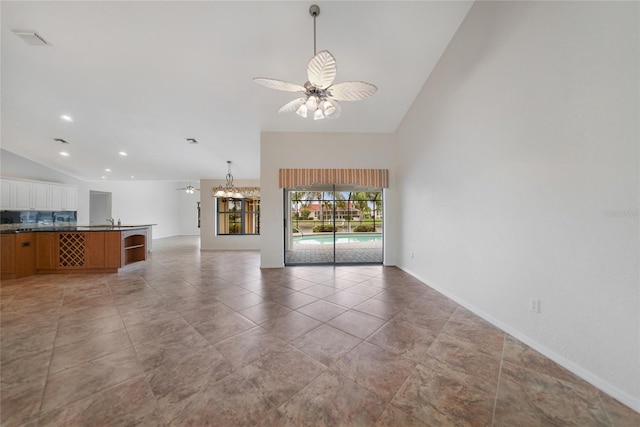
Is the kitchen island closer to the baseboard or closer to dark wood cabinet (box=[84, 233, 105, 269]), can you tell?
dark wood cabinet (box=[84, 233, 105, 269])

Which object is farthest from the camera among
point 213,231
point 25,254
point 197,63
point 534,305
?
point 213,231

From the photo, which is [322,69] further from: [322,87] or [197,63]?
[197,63]

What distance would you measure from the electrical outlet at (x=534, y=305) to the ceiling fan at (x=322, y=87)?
2664 millimetres

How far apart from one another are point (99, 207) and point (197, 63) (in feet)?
35.6

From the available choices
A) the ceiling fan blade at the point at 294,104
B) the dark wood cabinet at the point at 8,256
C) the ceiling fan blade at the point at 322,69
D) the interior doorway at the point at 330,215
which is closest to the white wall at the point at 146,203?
the dark wood cabinet at the point at 8,256

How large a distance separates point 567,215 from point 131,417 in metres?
3.56

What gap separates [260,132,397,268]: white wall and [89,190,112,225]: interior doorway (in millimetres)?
9477

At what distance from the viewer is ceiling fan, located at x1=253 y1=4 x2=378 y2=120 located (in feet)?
6.82

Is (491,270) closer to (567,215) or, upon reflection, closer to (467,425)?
(567,215)

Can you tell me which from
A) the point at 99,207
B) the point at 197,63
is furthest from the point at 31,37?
the point at 99,207

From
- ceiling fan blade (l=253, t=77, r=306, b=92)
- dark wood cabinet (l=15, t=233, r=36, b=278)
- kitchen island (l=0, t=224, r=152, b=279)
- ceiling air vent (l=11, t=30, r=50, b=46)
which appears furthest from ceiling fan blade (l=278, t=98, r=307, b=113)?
dark wood cabinet (l=15, t=233, r=36, b=278)

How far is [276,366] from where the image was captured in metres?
1.83

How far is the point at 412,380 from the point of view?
5.49ft

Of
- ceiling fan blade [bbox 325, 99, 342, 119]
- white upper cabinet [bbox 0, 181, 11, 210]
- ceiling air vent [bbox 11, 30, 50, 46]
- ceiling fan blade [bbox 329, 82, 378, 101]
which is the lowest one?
white upper cabinet [bbox 0, 181, 11, 210]
